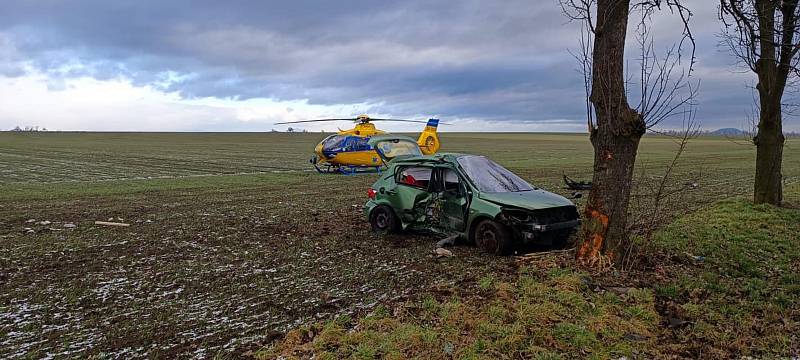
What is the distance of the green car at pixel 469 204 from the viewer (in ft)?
26.6

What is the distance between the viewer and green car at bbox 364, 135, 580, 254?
8.11 meters

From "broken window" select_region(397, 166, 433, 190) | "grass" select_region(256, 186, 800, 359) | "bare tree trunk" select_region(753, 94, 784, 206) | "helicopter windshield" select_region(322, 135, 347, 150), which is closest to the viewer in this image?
"grass" select_region(256, 186, 800, 359)

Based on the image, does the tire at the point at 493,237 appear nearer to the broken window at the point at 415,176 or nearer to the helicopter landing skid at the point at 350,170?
the broken window at the point at 415,176

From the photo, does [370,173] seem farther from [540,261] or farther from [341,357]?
[341,357]

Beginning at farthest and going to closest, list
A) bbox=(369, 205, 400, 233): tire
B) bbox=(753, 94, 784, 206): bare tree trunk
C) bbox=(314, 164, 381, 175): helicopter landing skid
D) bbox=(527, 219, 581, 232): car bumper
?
bbox=(314, 164, 381, 175): helicopter landing skid → bbox=(753, 94, 784, 206): bare tree trunk → bbox=(369, 205, 400, 233): tire → bbox=(527, 219, 581, 232): car bumper

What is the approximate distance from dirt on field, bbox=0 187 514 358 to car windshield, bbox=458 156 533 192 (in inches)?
45.3

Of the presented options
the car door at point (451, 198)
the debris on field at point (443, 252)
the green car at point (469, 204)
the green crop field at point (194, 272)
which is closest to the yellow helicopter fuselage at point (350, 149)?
the green crop field at point (194, 272)

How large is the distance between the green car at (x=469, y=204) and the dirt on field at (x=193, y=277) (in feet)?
1.23

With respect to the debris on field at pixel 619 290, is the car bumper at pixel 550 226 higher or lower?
higher

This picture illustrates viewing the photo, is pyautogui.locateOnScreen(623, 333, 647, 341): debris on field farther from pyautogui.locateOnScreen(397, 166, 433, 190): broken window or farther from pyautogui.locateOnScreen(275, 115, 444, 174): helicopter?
pyautogui.locateOnScreen(275, 115, 444, 174): helicopter

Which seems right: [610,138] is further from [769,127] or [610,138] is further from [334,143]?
[334,143]

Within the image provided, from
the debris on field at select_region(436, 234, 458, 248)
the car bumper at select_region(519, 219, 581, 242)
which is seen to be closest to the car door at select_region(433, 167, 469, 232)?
the debris on field at select_region(436, 234, 458, 248)

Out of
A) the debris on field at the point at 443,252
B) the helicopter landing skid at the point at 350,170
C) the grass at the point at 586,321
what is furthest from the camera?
the helicopter landing skid at the point at 350,170

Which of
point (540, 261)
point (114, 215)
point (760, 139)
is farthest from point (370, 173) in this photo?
point (540, 261)
